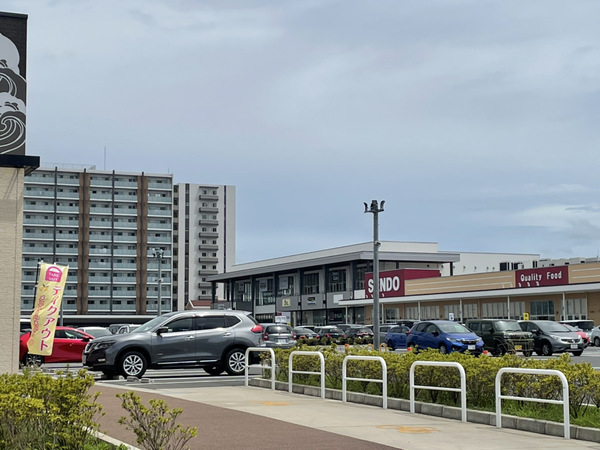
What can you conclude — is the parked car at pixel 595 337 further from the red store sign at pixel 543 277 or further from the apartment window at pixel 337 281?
the apartment window at pixel 337 281

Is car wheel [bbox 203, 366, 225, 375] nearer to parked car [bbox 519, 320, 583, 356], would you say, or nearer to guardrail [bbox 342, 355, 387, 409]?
guardrail [bbox 342, 355, 387, 409]

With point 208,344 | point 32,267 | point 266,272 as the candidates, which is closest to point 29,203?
point 32,267

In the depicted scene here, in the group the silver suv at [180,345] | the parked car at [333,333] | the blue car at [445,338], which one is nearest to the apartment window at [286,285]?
the parked car at [333,333]

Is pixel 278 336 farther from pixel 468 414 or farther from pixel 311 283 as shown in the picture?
pixel 311 283

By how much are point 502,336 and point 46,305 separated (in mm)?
21616

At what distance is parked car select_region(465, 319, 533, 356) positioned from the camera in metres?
36.9

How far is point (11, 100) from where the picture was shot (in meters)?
17.3

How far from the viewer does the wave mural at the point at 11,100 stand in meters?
17.2

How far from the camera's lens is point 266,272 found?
104812mm

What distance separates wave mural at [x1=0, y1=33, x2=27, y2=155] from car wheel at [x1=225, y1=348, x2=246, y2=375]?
930 centimetres

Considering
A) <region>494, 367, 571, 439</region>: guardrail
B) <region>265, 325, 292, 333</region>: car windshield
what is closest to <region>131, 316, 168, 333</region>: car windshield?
<region>494, 367, 571, 439</region>: guardrail

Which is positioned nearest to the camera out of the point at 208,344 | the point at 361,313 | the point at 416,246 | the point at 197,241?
the point at 208,344

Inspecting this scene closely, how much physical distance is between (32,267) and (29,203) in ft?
30.7

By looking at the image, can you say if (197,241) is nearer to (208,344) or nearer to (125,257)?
(125,257)
